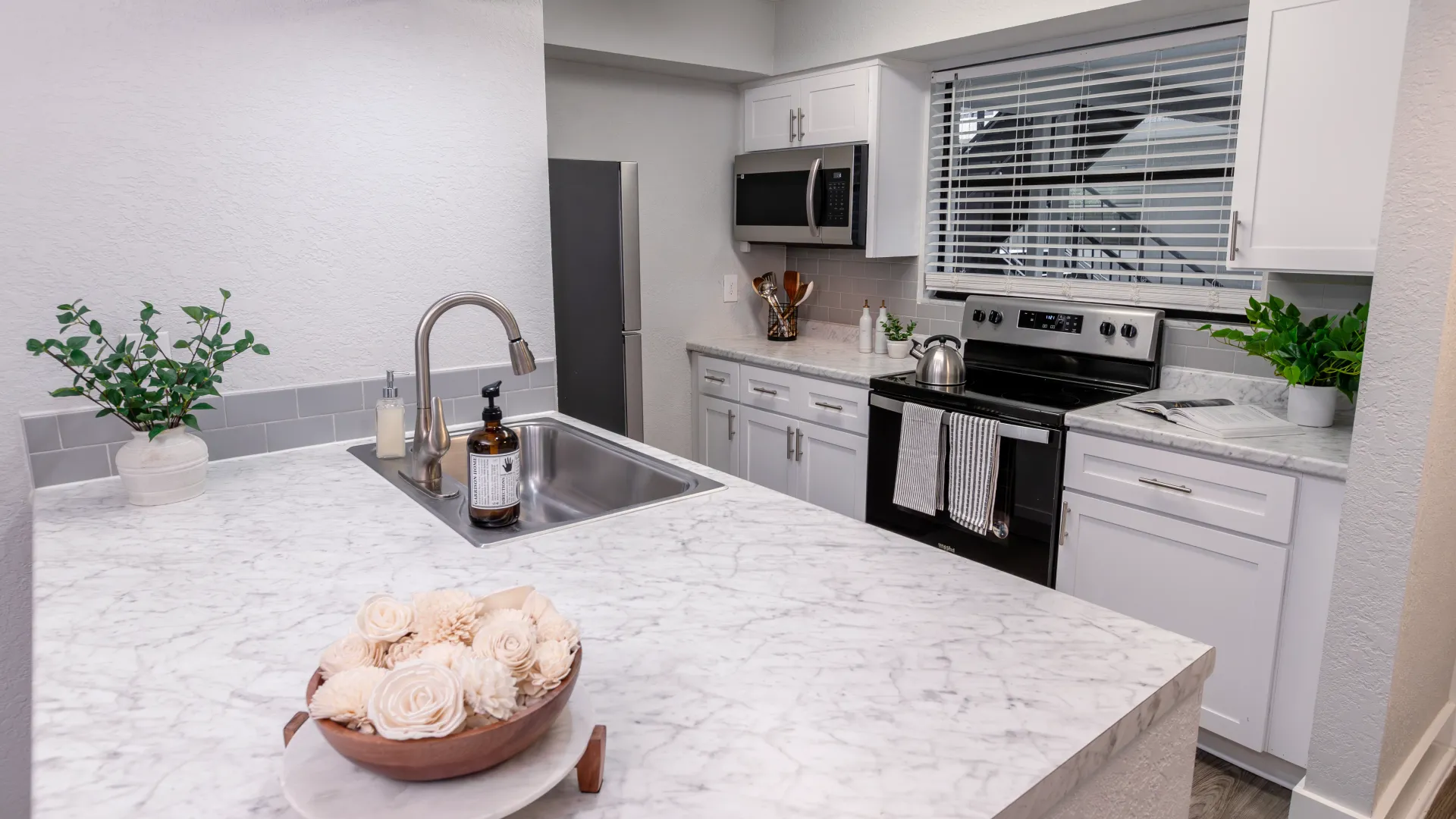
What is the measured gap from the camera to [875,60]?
348 centimetres

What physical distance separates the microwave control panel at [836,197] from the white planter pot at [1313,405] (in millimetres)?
1719

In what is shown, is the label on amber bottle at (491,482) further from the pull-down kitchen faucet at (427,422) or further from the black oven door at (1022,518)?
the black oven door at (1022,518)

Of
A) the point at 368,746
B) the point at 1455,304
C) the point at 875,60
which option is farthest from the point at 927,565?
the point at 875,60

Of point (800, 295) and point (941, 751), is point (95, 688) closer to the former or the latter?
point (941, 751)

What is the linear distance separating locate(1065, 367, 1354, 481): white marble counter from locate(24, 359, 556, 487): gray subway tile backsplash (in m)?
1.59

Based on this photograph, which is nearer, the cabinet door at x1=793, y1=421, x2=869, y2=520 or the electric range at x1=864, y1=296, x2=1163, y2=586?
the electric range at x1=864, y1=296, x2=1163, y2=586

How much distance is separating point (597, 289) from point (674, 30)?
117 cm

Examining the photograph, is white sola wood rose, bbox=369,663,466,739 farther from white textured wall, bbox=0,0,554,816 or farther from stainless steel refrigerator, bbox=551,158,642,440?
stainless steel refrigerator, bbox=551,158,642,440

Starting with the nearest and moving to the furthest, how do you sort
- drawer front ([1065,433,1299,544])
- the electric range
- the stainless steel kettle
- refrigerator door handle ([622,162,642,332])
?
drawer front ([1065,433,1299,544])
the electric range
the stainless steel kettle
refrigerator door handle ([622,162,642,332])

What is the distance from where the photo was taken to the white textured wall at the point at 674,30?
10.8 feet

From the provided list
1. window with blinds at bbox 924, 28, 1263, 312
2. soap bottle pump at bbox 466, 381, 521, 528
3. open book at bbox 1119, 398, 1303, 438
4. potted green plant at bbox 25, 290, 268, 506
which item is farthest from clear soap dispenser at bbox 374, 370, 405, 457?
window with blinds at bbox 924, 28, 1263, 312

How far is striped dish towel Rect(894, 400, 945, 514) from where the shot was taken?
116 inches

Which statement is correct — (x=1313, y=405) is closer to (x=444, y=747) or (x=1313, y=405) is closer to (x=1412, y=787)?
(x=1412, y=787)

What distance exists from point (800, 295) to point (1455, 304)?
2.62 meters
